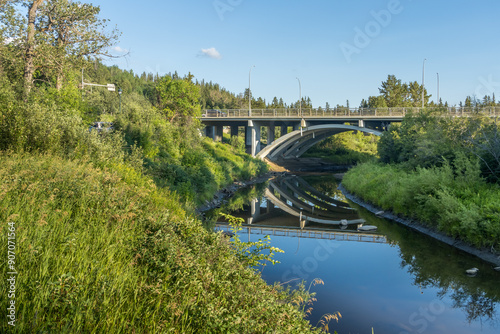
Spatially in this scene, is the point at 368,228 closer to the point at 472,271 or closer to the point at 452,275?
the point at 452,275

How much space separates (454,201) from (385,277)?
475cm

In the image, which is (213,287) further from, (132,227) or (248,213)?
(248,213)

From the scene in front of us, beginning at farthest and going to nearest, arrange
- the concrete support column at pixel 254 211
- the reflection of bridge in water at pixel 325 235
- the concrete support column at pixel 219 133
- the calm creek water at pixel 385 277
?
the concrete support column at pixel 219 133
the concrete support column at pixel 254 211
the reflection of bridge in water at pixel 325 235
the calm creek water at pixel 385 277

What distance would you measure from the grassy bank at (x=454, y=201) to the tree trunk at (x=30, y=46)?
54.0 feet

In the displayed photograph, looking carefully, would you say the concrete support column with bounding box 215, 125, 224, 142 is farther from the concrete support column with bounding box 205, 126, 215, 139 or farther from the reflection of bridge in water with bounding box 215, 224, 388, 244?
the reflection of bridge in water with bounding box 215, 224, 388, 244

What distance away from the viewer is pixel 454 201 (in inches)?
594

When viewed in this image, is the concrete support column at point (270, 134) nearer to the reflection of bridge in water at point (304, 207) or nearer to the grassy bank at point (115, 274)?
the reflection of bridge in water at point (304, 207)

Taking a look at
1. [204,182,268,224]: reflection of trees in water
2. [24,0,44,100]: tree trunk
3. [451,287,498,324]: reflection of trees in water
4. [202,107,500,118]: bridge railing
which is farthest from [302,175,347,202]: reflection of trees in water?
[24,0,44,100]: tree trunk

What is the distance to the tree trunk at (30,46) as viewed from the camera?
15969 mm

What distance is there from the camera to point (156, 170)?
68.0 ft

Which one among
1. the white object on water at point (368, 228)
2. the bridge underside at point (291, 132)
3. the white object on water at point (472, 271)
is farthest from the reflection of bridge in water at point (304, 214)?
the bridge underside at point (291, 132)

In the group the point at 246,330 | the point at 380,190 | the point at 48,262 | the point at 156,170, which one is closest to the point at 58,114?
the point at 156,170

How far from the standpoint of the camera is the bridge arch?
49.1 m

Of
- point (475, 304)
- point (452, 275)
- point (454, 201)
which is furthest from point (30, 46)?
point (475, 304)
